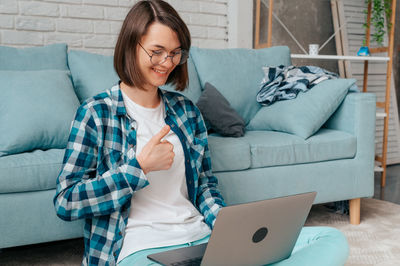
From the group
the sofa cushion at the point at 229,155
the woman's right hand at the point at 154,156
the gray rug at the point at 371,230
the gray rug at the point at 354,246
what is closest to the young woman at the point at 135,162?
the woman's right hand at the point at 154,156

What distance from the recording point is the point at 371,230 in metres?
2.22

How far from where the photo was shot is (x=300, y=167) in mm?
2166

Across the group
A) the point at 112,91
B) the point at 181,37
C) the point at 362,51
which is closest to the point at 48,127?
the point at 112,91

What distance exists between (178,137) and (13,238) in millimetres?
830

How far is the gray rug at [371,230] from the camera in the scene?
185 cm

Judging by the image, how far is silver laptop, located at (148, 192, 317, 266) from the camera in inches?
33.1

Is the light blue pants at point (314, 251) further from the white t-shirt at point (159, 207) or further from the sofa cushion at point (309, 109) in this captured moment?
the sofa cushion at point (309, 109)

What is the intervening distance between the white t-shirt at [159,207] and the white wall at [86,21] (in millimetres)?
1716

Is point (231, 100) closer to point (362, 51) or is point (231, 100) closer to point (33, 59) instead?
point (33, 59)

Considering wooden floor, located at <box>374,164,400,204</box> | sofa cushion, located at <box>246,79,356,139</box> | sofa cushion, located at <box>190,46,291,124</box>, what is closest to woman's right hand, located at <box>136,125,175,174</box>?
sofa cushion, located at <box>246,79,356,139</box>

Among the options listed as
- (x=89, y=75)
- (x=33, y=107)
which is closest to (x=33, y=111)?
(x=33, y=107)

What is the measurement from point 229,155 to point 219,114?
1.01ft

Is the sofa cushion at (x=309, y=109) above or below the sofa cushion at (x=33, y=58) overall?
below

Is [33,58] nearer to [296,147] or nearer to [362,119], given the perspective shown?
[296,147]
